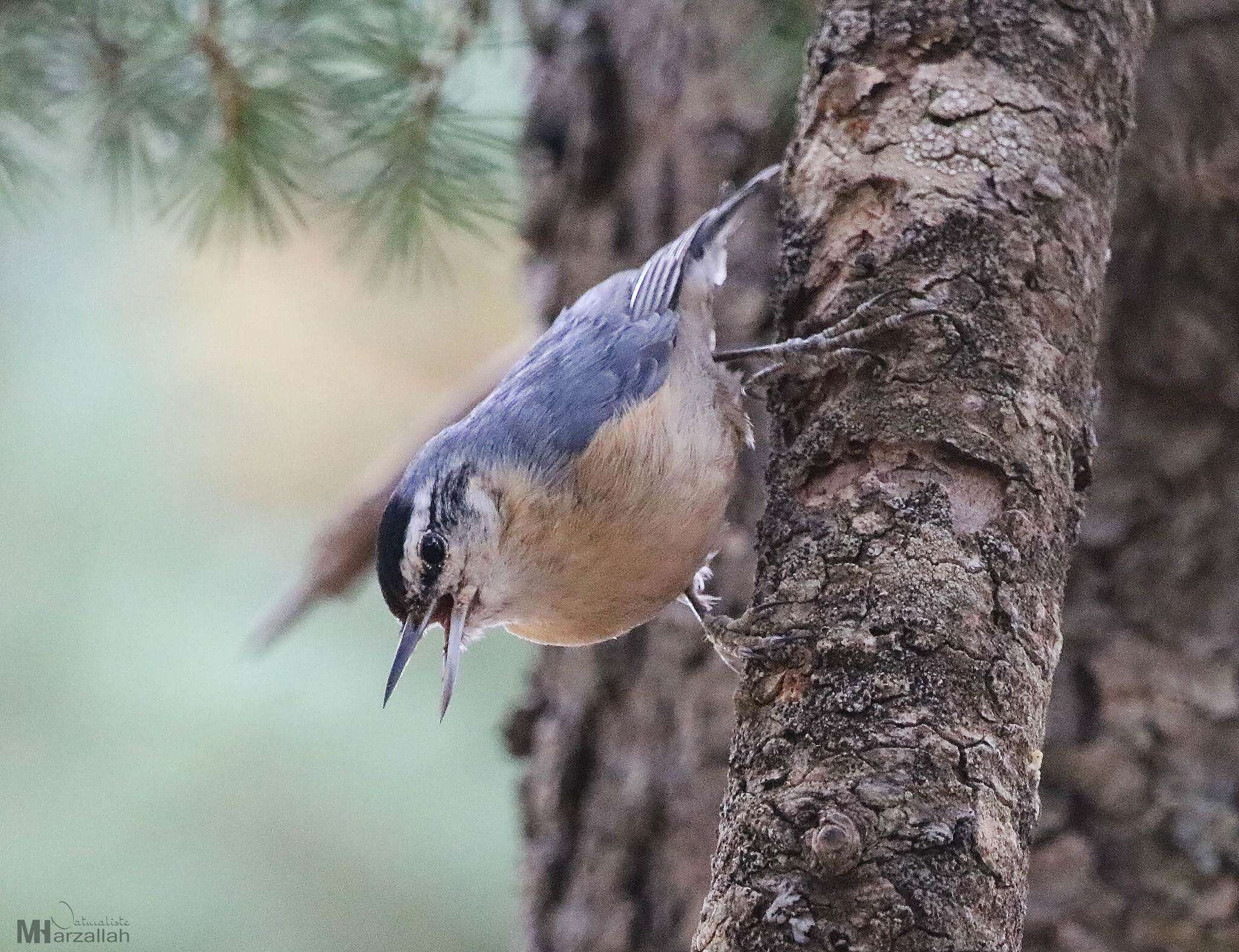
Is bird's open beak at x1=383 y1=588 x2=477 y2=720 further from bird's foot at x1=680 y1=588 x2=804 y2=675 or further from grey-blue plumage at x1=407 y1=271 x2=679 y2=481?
bird's foot at x1=680 y1=588 x2=804 y2=675

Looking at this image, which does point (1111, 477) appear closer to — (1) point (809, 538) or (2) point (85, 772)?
(1) point (809, 538)

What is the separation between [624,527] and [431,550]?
0.31m

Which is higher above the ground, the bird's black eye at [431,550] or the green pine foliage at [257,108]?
the green pine foliage at [257,108]

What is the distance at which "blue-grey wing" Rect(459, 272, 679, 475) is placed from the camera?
2158 mm

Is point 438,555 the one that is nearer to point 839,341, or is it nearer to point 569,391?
point 569,391

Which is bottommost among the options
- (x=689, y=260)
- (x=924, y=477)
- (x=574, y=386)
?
(x=574, y=386)

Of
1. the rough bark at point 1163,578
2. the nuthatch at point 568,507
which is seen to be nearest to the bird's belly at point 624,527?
the nuthatch at point 568,507

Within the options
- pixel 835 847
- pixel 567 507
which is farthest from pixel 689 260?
pixel 835 847

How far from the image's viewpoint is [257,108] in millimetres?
2316

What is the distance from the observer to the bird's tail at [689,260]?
2469 mm

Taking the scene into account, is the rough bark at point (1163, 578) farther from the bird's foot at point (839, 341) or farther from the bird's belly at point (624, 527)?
the bird's foot at point (839, 341)

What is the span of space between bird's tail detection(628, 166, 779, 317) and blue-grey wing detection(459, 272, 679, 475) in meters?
0.03

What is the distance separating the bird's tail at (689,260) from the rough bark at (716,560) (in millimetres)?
123

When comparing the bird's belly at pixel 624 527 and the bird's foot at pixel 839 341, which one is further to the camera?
the bird's belly at pixel 624 527
